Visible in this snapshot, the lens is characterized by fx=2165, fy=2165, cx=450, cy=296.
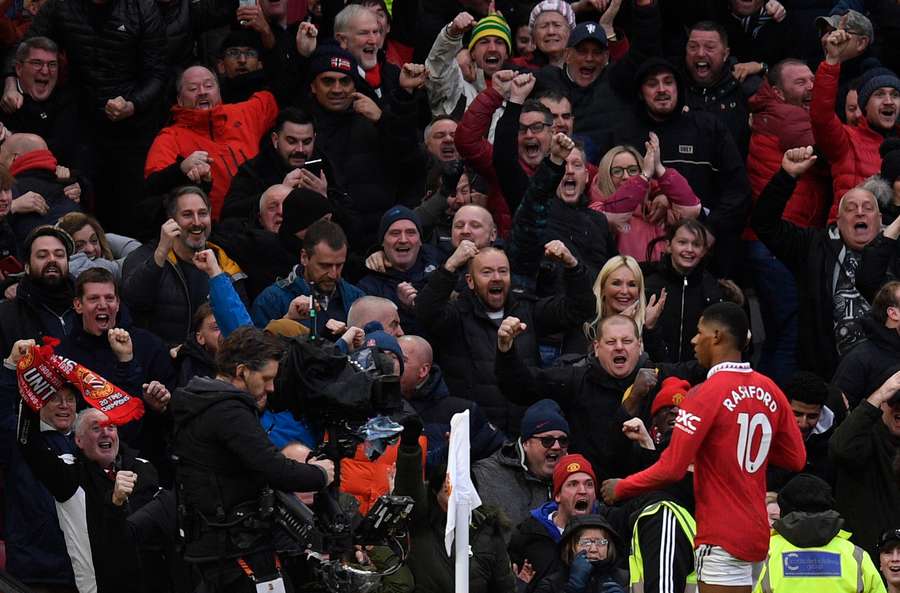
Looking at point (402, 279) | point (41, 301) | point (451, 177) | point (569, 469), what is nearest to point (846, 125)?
point (451, 177)

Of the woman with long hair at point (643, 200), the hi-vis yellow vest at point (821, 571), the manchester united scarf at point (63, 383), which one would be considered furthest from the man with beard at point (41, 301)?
the hi-vis yellow vest at point (821, 571)

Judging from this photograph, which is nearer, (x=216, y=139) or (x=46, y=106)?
(x=216, y=139)

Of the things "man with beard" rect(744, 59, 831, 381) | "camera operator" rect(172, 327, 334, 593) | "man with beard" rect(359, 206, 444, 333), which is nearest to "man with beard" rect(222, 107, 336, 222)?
"man with beard" rect(359, 206, 444, 333)

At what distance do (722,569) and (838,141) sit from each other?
5.22 m

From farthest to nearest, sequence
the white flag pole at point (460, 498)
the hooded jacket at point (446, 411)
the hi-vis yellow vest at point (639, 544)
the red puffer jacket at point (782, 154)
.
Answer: the red puffer jacket at point (782, 154)
the hooded jacket at point (446, 411)
the hi-vis yellow vest at point (639, 544)
the white flag pole at point (460, 498)

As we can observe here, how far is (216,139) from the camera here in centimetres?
1546

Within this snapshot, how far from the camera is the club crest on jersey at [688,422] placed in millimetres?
11258

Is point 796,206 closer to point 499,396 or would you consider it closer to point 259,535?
point 499,396

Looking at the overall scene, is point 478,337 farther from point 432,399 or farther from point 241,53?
point 241,53

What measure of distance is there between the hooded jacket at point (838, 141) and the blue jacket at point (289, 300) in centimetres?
391

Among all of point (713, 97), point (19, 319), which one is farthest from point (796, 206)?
point (19, 319)

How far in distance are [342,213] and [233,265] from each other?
94cm

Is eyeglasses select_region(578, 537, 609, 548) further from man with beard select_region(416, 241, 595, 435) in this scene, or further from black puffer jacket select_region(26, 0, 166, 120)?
black puffer jacket select_region(26, 0, 166, 120)

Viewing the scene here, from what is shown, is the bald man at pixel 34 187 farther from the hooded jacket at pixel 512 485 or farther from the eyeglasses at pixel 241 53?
the hooded jacket at pixel 512 485
